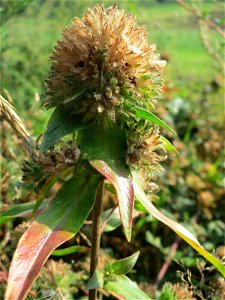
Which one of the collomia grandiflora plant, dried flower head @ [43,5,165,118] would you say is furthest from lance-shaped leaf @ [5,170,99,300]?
dried flower head @ [43,5,165,118]

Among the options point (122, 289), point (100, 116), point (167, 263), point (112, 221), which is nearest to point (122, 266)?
point (122, 289)

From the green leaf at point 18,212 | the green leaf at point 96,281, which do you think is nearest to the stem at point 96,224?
the green leaf at point 96,281

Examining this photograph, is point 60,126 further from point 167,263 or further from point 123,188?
point 167,263

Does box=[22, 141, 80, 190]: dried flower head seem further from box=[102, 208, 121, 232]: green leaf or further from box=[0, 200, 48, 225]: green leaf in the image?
box=[102, 208, 121, 232]: green leaf

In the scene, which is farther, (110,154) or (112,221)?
(112,221)

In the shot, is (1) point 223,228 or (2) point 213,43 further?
(2) point 213,43

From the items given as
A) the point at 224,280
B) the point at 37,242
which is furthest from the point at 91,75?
the point at 224,280

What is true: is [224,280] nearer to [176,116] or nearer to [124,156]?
[124,156]
